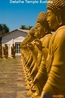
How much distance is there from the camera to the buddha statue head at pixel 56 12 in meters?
3.75

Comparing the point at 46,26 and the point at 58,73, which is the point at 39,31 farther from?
the point at 58,73

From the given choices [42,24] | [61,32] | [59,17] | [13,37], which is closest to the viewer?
[61,32]

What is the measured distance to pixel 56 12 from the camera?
3.77 m

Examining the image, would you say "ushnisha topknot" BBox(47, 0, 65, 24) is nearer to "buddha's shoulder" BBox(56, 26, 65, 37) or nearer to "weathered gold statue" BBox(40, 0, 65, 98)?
"weathered gold statue" BBox(40, 0, 65, 98)

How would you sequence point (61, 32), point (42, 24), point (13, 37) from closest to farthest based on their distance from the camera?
point (61, 32), point (42, 24), point (13, 37)

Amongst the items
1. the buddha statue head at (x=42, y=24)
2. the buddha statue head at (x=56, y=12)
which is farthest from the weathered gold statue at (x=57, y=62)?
the buddha statue head at (x=42, y=24)

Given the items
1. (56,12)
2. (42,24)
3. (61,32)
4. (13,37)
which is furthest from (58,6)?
(13,37)

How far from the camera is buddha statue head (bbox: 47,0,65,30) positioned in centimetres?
375

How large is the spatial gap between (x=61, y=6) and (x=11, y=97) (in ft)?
15.1

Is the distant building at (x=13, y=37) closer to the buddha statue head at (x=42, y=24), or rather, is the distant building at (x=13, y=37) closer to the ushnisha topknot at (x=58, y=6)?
the buddha statue head at (x=42, y=24)

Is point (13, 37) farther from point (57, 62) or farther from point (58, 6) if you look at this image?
point (57, 62)

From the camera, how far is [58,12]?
3754 mm

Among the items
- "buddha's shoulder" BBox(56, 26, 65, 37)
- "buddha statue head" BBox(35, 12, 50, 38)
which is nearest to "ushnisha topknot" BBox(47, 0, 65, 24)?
"buddha's shoulder" BBox(56, 26, 65, 37)

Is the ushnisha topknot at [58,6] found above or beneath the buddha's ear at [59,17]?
above
